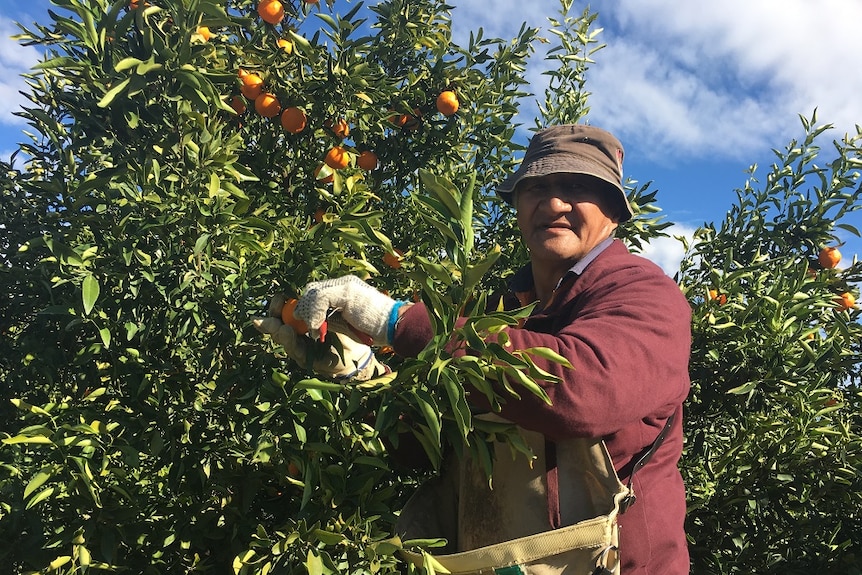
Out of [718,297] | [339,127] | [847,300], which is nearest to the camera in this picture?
[718,297]

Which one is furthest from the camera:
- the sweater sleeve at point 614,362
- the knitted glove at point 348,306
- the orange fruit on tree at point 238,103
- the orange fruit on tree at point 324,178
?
the orange fruit on tree at point 238,103

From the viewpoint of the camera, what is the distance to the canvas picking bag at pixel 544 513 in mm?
1226

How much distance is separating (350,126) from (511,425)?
1545 mm

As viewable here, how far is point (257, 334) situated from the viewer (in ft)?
5.30

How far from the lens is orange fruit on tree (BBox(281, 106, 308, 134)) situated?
2.26 meters

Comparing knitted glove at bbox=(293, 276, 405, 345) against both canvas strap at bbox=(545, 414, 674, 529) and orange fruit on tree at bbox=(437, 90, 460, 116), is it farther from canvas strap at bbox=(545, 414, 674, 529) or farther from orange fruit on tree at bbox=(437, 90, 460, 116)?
orange fruit on tree at bbox=(437, 90, 460, 116)

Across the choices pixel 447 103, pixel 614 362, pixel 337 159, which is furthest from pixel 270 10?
pixel 614 362

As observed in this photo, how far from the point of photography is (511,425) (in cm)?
123

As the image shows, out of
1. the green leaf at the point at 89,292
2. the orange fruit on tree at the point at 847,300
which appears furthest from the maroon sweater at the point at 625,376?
the orange fruit on tree at the point at 847,300

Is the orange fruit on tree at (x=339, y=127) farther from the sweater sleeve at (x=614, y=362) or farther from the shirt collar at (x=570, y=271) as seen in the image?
the sweater sleeve at (x=614, y=362)

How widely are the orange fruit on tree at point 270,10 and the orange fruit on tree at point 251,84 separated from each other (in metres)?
0.25

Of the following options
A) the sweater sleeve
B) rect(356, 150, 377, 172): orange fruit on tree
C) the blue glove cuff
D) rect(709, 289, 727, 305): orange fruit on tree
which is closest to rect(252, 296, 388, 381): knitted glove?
the blue glove cuff

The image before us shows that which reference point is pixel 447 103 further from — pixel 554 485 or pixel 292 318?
pixel 554 485

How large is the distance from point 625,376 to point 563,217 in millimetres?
643
